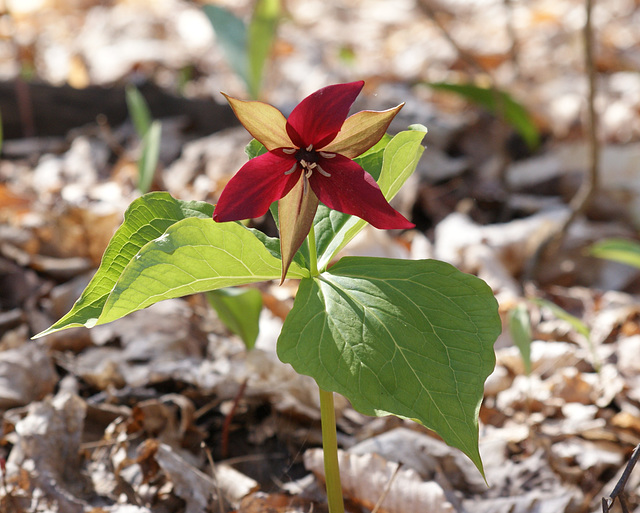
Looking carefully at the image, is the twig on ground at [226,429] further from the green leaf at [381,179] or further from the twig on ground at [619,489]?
the twig on ground at [619,489]

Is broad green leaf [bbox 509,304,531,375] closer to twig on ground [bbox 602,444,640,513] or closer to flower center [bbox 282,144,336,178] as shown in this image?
twig on ground [bbox 602,444,640,513]

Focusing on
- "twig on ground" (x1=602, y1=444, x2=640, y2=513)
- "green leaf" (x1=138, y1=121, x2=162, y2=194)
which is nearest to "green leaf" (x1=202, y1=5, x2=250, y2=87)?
"green leaf" (x1=138, y1=121, x2=162, y2=194)

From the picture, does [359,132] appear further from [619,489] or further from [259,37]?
[259,37]

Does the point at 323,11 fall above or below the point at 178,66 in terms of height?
above

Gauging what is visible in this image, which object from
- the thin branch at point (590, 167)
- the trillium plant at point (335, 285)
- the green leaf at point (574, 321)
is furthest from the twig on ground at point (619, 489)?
the thin branch at point (590, 167)

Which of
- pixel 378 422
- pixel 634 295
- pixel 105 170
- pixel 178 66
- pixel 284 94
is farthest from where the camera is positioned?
pixel 178 66

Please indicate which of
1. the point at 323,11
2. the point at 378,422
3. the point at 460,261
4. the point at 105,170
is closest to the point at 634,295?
the point at 460,261

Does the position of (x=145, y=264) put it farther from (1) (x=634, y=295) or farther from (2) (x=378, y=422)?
(1) (x=634, y=295)
